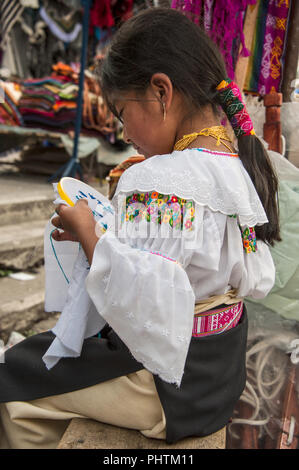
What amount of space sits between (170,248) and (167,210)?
9 centimetres

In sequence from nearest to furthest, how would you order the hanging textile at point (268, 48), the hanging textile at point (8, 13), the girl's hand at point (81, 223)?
the girl's hand at point (81, 223), the hanging textile at point (268, 48), the hanging textile at point (8, 13)

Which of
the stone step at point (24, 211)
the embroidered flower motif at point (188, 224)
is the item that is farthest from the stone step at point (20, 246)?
the embroidered flower motif at point (188, 224)

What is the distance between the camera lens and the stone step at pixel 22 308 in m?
2.39

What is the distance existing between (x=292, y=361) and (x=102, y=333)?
840 mm

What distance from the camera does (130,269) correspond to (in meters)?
0.86

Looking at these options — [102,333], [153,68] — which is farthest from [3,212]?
[153,68]

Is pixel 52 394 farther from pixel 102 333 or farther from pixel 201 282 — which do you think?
pixel 201 282

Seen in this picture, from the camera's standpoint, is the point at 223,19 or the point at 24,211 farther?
the point at 24,211

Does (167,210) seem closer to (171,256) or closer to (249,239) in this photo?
(171,256)

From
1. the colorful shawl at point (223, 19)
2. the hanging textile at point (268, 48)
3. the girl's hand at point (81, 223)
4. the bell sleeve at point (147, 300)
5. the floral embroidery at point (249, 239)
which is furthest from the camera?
the hanging textile at point (268, 48)

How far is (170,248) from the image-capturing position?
36.2 inches

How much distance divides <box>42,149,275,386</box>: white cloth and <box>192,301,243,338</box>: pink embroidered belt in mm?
74

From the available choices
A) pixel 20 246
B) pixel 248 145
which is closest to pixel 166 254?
pixel 248 145

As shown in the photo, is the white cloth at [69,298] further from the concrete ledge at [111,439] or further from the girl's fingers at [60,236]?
the concrete ledge at [111,439]
